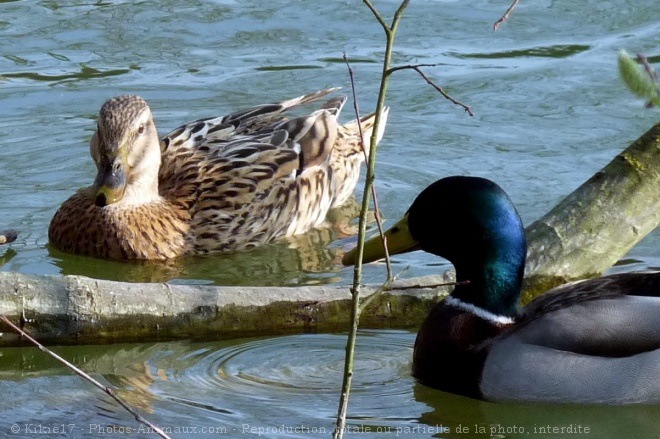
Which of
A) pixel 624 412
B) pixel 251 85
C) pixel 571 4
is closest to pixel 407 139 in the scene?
pixel 251 85

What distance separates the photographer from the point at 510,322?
5.77 meters

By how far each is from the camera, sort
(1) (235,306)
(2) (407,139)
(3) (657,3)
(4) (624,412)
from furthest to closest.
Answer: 1. (3) (657,3)
2. (2) (407,139)
3. (1) (235,306)
4. (4) (624,412)

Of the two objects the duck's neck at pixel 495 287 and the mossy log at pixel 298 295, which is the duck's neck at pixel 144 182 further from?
the duck's neck at pixel 495 287

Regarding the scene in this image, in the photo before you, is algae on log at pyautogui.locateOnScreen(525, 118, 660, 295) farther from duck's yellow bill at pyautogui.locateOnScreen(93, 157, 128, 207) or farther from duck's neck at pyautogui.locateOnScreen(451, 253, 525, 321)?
A: duck's yellow bill at pyautogui.locateOnScreen(93, 157, 128, 207)

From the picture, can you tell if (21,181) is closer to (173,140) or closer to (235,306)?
(173,140)

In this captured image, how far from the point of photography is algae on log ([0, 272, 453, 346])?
18.2 feet

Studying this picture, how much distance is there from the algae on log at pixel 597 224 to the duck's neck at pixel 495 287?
0.48 meters

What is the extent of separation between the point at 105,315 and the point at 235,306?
1.84 ft

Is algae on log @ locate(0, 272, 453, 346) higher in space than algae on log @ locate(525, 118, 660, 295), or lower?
lower

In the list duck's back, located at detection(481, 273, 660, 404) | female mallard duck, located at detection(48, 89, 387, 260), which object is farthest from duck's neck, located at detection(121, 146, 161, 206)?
duck's back, located at detection(481, 273, 660, 404)

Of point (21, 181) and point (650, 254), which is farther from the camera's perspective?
point (21, 181)

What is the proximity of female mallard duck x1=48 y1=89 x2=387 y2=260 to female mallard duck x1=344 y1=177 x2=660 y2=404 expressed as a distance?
6.60 ft

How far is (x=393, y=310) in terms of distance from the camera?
6086mm

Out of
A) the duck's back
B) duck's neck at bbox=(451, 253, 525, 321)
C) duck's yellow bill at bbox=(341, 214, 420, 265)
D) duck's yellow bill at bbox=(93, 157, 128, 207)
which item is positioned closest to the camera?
the duck's back
